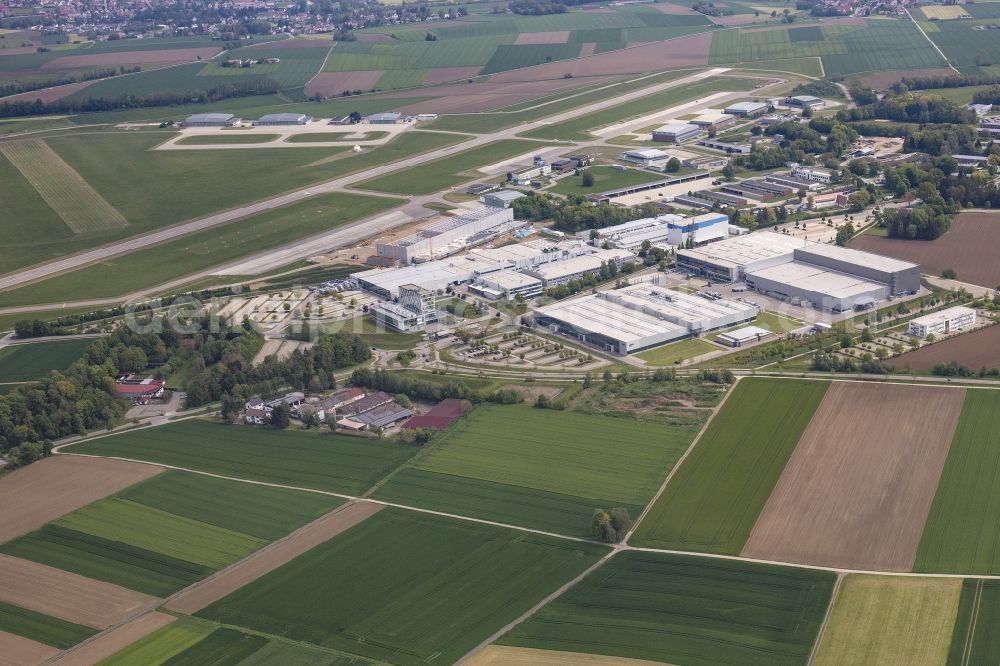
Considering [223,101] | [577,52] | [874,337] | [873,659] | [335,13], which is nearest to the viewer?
[873,659]

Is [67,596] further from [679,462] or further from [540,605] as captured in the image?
[679,462]

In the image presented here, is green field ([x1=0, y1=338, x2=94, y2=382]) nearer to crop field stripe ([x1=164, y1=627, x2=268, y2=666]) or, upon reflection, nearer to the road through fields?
the road through fields

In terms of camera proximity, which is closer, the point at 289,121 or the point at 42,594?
the point at 42,594

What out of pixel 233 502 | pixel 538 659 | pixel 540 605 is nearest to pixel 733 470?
pixel 540 605

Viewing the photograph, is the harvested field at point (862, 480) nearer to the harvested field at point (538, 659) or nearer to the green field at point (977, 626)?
the green field at point (977, 626)

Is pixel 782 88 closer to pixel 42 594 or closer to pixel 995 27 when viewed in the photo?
pixel 995 27

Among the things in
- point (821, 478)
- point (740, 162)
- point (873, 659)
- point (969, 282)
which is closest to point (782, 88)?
point (740, 162)
